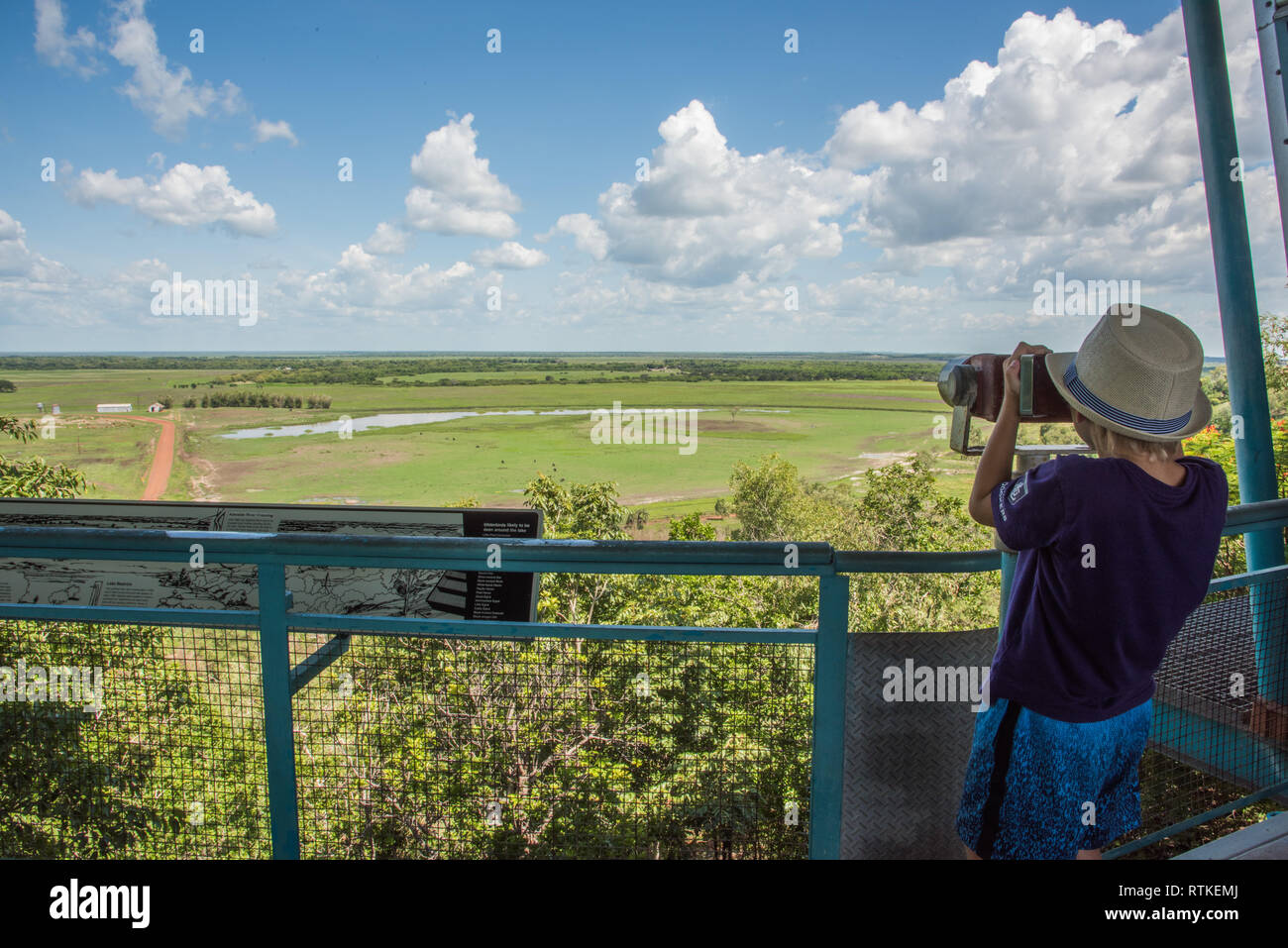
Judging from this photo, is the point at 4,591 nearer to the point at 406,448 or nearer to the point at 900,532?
the point at 900,532

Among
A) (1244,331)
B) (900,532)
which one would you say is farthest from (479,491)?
(1244,331)

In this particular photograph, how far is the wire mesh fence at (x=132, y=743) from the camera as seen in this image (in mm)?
1998

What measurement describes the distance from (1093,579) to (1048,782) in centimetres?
45

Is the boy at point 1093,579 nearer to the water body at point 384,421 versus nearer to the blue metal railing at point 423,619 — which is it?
the blue metal railing at point 423,619

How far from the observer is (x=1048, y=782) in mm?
1586

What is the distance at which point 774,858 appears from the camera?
1999mm

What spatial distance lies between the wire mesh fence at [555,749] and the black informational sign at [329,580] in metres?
0.10

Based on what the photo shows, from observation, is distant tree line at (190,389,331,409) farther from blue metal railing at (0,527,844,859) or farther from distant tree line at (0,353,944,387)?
blue metal railing at (0,527,844,859)

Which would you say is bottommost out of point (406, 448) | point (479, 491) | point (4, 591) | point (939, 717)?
point (939, 717)

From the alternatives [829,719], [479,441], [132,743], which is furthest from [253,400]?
[829,719]

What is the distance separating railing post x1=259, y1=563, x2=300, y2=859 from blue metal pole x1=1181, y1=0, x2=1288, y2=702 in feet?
12.9

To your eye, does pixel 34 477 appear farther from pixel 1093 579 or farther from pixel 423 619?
pixel 1093 579

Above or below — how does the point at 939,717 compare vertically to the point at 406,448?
below
